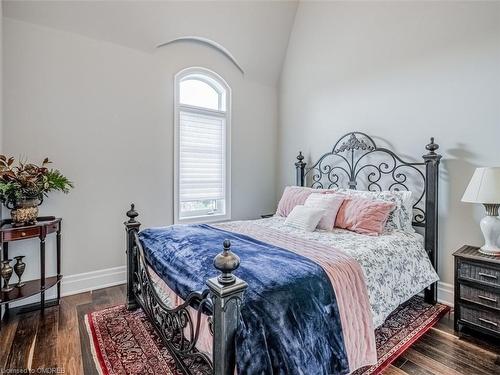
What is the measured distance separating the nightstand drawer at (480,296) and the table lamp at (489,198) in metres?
0.31

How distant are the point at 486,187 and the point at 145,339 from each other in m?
2.84

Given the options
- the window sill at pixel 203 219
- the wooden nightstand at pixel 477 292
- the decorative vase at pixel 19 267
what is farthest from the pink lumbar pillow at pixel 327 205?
the decorative vase at pixel 19 267

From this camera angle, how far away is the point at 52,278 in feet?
8.95

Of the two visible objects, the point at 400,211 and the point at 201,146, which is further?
the point at 201,146

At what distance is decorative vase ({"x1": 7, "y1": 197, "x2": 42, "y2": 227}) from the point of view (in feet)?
7.88

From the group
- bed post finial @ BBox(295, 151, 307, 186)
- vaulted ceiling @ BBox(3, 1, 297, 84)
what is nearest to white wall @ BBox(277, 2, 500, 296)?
bed post finial @ BBox(295, 151, 307, 186)

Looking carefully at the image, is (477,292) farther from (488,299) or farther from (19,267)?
(19,267)

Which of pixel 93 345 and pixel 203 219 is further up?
pixel 203 219

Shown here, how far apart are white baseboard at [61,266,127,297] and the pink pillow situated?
2515mm

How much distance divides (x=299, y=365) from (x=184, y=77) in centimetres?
346

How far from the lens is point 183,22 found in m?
3.37

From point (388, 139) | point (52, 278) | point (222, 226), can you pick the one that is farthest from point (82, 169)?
point (388, 139)

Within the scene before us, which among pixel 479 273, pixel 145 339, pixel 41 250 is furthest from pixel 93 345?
pixel 479 273

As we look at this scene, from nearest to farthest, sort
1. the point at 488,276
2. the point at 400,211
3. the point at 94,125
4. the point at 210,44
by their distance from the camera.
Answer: the point at 488,276, the point at 400,211, the point at 94,125, the point at 210,44
